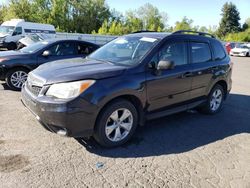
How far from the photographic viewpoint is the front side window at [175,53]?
15.6 ft

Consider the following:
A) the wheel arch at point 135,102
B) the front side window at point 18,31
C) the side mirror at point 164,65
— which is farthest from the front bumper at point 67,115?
the front side window at point 18,31

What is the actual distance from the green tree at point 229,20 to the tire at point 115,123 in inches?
Answer: 2591

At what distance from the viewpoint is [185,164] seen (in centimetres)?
385

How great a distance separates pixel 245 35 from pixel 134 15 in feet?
93.4

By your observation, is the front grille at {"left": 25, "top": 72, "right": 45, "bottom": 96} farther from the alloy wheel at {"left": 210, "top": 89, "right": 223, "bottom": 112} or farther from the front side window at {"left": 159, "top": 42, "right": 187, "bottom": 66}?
the alloy wheel at {"left": 210, "top": 89, "right": 223, "bottom": 112}

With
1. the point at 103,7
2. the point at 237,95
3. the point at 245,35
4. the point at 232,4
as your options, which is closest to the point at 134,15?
the point at 103,7

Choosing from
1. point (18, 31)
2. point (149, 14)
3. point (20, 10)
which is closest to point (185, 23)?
point (149, 14)

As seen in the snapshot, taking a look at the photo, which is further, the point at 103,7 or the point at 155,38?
the point at 103,7

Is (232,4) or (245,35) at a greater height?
(232,4)

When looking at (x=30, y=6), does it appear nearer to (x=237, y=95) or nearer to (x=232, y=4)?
(x=232, y=4)

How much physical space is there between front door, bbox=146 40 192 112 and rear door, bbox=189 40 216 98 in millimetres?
190

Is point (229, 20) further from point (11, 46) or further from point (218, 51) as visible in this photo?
point (218, 51)

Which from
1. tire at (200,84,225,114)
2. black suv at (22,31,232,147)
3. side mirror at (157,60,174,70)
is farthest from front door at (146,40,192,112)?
tire at (200,84,225,114)

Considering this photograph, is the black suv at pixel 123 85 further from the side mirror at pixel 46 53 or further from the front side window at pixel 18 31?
the front side window at pixel 18 31
